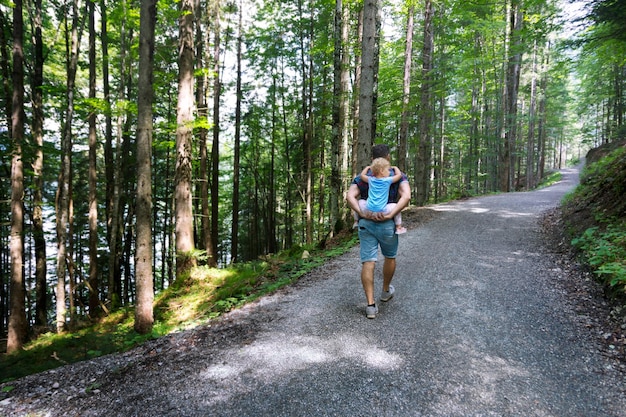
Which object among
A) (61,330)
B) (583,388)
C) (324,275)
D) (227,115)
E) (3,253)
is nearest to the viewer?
(583,388)

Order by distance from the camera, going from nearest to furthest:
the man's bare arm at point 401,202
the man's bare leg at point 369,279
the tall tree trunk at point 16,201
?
the man's bare arm at point 401,202 < the man's bare leg at point 369,279 < the tall tree trunk at point 16,201

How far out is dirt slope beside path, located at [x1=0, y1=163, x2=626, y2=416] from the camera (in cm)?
240

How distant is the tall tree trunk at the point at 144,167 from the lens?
5.67 meters

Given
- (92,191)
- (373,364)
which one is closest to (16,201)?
(92,191)

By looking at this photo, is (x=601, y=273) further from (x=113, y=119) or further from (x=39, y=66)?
(x=113, y=119)

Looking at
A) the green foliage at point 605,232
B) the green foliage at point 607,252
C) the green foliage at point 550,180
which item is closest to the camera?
the green foliage at point 607,252

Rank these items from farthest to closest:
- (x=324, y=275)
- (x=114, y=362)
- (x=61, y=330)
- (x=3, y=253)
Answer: (x=3, y=253) < (x=61, y=330) < (x=324, y=275) < (x=114, y=362)

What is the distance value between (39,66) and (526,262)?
1503 centimetres

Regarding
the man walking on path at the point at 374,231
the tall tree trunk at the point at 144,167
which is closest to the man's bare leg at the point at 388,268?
the man walking on path at the point at 374,231

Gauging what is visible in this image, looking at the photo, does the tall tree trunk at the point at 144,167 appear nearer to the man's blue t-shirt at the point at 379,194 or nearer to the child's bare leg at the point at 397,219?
the man's blue t-shirt at the point at 379,194

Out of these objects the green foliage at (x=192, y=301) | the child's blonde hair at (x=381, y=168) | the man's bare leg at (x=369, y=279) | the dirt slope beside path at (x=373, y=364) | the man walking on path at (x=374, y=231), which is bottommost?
the green foliage at (x=192, y=301)

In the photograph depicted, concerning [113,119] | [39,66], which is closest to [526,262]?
[39,66]

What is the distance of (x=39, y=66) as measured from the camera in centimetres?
1033

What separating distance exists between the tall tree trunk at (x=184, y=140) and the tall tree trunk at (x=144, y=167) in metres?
1.70
